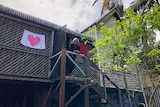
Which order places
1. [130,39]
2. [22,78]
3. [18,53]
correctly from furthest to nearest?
[130,39] < [18,53] < [22,78]

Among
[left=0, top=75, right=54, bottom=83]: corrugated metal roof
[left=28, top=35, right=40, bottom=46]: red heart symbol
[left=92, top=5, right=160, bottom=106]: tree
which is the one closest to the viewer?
[left=0, top=75, right=54, bottom=83]: corrugated metal roof

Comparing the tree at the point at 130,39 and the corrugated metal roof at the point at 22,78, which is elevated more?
the tree at the point at 130,39

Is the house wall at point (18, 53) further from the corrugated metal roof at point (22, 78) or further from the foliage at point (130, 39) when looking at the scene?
the foliage at point (130, 39)

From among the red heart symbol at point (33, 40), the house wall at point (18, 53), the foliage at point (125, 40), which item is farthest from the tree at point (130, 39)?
the red heart symbol at point (33, 40)

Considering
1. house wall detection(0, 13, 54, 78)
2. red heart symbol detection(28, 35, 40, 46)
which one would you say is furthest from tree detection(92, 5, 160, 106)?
red heart symbol detection(28, 35, 40, 46)

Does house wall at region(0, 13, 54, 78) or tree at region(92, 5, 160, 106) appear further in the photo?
tree at region(92, 5, 160, 106)

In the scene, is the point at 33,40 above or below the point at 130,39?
above

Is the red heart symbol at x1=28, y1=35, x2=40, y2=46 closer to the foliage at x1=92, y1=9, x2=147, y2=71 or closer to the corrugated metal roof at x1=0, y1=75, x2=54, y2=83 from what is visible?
the corrugated metal roof at x1=0, y1=75, x2=54, y2=83

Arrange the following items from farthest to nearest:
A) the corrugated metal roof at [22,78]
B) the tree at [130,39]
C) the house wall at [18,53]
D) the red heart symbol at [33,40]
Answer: the red heart symbol at [33,40] → the tree at [130,39] → the house wall at [18,53] → the corrugated metal roof at [22,78]

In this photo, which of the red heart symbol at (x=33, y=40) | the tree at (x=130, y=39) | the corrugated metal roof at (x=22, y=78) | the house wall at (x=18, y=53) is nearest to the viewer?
the corrugated metal roof at (x=22, y=78)

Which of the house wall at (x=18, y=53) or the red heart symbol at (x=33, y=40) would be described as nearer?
the house wall at (x=18, y=53)

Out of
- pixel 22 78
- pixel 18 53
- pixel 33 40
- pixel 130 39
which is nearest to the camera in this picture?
pixel 22 78

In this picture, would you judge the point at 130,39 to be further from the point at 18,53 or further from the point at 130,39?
the point at 18,53

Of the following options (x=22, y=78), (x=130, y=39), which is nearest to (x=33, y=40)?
(x=22, y=78)
